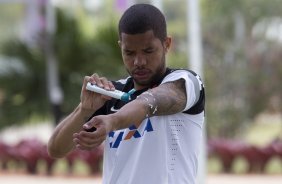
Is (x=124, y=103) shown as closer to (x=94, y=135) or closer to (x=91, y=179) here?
(x=94, y=135)

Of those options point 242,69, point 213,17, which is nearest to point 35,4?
point 213,17

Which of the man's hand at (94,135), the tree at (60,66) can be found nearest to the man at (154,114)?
the man's hand at (94,135)

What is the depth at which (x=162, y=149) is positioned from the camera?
3826 mm

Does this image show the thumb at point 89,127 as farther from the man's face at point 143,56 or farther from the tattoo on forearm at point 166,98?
the man's face at point 143,56

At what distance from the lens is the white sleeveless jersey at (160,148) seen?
382 centimetres

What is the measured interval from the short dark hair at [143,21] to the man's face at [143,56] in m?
0.02

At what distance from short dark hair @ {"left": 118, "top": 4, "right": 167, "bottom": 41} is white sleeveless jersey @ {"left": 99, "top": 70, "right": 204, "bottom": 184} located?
199 millimetres

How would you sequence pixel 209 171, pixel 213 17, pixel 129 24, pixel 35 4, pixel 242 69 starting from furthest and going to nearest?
pixel 35 4, pixel 213 17, pixel 242 69, pixel 209 171, pixel 129 24

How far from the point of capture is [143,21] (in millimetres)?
3805

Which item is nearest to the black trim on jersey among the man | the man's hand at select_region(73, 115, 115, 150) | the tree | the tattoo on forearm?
the man

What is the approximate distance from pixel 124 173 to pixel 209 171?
51.0 ft

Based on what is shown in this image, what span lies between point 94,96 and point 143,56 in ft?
0.85

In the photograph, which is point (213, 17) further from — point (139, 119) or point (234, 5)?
point (139, 119)

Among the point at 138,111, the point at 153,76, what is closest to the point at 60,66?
the point at 153,76
